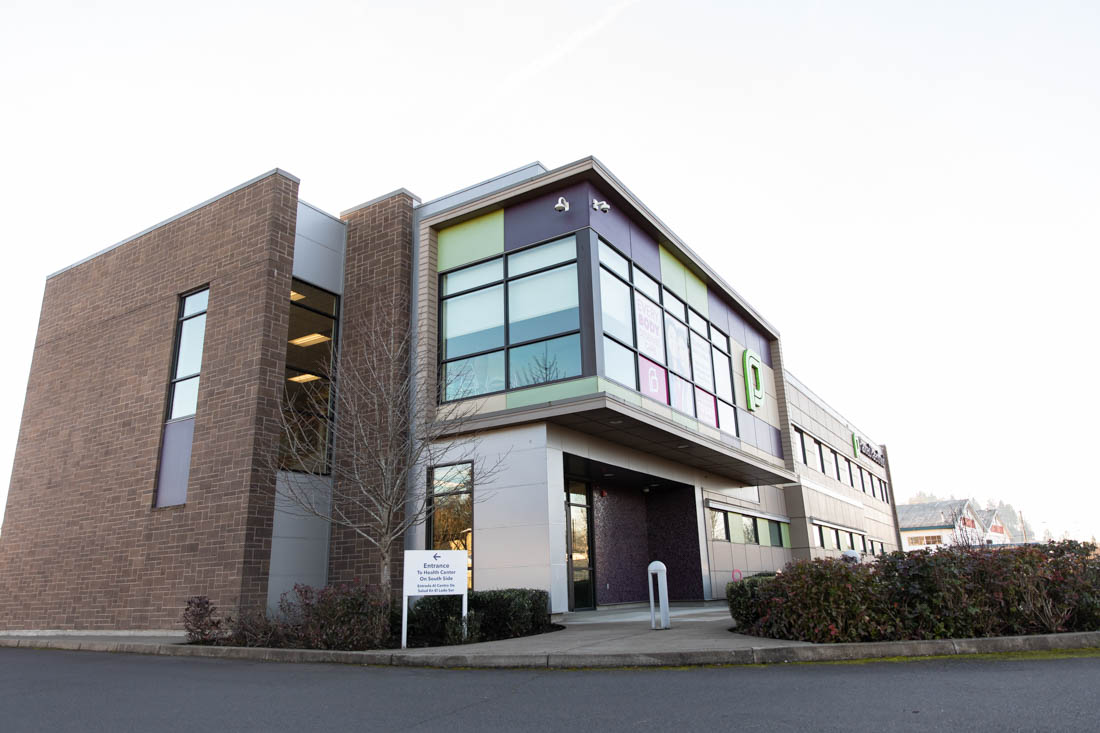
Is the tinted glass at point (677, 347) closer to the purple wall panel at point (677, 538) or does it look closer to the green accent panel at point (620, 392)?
the green accent panel at point (620, 392)

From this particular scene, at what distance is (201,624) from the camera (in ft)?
40.2

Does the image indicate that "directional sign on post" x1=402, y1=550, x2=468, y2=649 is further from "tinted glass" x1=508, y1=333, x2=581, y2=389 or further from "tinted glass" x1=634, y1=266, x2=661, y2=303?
"tinted glass" x1=634, y1=266, x2=661, y2=303

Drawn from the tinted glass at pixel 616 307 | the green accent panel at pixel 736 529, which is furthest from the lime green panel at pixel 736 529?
the tinted glass at pixel 616 307

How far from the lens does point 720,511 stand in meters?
21.6

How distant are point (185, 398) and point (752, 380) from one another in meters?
15.2

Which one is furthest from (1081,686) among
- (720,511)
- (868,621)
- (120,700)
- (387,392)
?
(720,511)

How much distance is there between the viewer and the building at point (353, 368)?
14469 millimetres

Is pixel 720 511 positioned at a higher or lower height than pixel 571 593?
higher

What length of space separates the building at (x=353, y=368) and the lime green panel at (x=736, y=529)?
1.60 meters

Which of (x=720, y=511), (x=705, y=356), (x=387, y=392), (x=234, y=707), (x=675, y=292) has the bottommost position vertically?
(x=234, y=707)

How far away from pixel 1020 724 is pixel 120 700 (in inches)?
293

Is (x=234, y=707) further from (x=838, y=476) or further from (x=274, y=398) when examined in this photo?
(x=838, y=476)

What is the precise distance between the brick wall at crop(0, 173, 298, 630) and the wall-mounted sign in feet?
107

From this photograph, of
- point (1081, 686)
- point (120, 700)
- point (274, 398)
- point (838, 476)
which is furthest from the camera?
point (838, 476)
